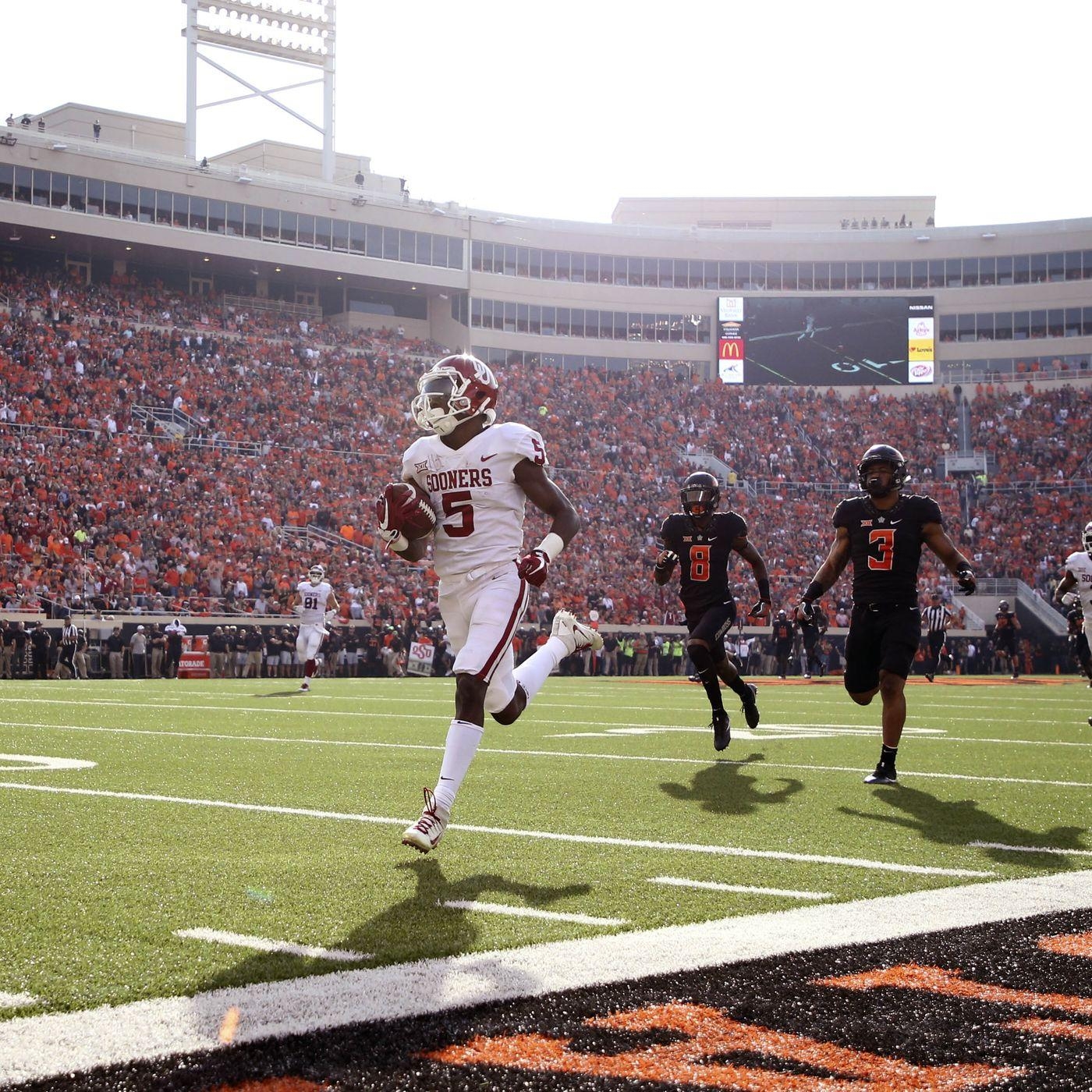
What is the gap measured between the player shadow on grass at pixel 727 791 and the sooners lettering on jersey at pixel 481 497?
65.0 inches

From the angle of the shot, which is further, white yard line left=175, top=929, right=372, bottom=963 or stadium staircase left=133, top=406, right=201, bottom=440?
stadium staircase left=133, top=406, right=201, bottom=440

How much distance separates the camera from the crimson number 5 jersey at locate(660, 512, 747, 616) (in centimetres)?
1049

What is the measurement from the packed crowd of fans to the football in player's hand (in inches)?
896

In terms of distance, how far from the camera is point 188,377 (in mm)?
37219

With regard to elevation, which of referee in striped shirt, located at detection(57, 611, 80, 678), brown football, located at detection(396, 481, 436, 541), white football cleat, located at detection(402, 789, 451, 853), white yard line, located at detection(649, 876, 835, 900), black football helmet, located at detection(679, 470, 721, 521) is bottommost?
referee in striped shirt, located at detection(57, 611, 80, 678)

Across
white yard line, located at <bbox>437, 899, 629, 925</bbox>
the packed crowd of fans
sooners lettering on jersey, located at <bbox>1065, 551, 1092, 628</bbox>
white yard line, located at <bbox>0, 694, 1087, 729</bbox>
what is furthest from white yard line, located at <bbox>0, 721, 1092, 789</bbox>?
the packed crowd of fans

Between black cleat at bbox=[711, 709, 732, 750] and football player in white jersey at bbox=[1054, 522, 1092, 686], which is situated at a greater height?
football player in white jersey at bbox=[1054, 522, 1092, 686]

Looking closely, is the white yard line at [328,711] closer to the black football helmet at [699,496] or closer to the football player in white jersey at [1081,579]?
the football player in white jersey at [1081,579]

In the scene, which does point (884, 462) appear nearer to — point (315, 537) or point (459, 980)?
point (459, 980)

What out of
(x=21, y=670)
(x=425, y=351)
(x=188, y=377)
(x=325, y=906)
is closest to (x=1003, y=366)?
(x=425, y=351)

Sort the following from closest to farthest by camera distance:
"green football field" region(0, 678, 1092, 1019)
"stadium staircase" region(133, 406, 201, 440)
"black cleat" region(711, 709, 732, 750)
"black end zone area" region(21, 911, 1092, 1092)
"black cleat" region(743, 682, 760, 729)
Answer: "black end zone area" region(21, 911, 1092, 1092) → "green football field" region(0, 678, 1092, 1019) → "black cleat" region(711, 709, 732, 750) → "black cleat" region(743, 682, 760, 729) → "stadium staircase" region(133, 406, 201, 440)

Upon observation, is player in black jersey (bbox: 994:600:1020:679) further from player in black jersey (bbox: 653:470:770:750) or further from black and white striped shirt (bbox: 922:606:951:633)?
player in black jersey (bbox: 653:470:770:750)

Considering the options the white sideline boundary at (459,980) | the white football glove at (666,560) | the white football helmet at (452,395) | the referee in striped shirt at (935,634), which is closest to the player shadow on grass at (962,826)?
the white sideline boundary at (459,980)

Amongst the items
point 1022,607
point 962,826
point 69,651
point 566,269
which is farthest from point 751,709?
point 566,269
